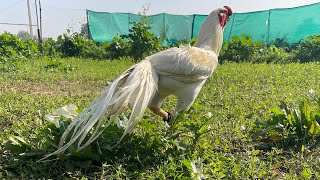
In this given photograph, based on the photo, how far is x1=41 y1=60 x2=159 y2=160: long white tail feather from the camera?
2.26 m

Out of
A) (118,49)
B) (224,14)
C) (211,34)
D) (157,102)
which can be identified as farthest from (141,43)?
(157,102)

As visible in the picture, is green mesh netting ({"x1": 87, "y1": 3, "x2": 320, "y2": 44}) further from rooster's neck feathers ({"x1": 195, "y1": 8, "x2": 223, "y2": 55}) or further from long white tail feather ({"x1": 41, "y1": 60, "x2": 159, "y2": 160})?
long white tail feather ({"x1": 41, "y1": 60, "x2": 159, "y2": 160})

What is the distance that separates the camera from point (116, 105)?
240 cm

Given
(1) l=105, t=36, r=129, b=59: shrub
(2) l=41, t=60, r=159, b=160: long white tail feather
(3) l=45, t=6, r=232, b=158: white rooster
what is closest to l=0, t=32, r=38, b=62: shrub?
(1) l=105, t=36, r=129, b=59: shrub

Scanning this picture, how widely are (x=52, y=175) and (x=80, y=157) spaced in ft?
0.73

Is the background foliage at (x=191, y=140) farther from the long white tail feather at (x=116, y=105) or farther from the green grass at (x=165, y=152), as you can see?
the long white tail feather at (x=116, y=105)

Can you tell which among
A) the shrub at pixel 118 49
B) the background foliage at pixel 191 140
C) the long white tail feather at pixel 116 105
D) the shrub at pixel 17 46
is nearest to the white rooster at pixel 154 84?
the long white tail feather at pixel 116 105

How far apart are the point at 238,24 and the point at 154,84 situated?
1067cm

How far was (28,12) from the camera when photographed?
47.3 ft

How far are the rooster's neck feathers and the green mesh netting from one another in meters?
8.79

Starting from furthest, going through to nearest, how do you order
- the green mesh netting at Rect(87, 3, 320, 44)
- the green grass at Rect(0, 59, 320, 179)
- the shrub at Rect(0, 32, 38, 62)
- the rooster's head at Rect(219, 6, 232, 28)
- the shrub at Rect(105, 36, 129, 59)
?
the green mesh netting at Rect(87, 3, 320, 44) < the shrub at Rect(105, 36, 129, 59) < the shrub at Rect(0, 32, 38, 62) < the rooster's head at Rect(219, 6, 232, 28) < the green grass at Rect(0, 59, 320, 179)

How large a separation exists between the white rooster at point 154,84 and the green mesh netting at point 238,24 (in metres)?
8.90

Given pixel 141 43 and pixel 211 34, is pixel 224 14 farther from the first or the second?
pixel 141 43

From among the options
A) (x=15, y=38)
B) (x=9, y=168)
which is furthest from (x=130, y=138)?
(x=15, y=38)
